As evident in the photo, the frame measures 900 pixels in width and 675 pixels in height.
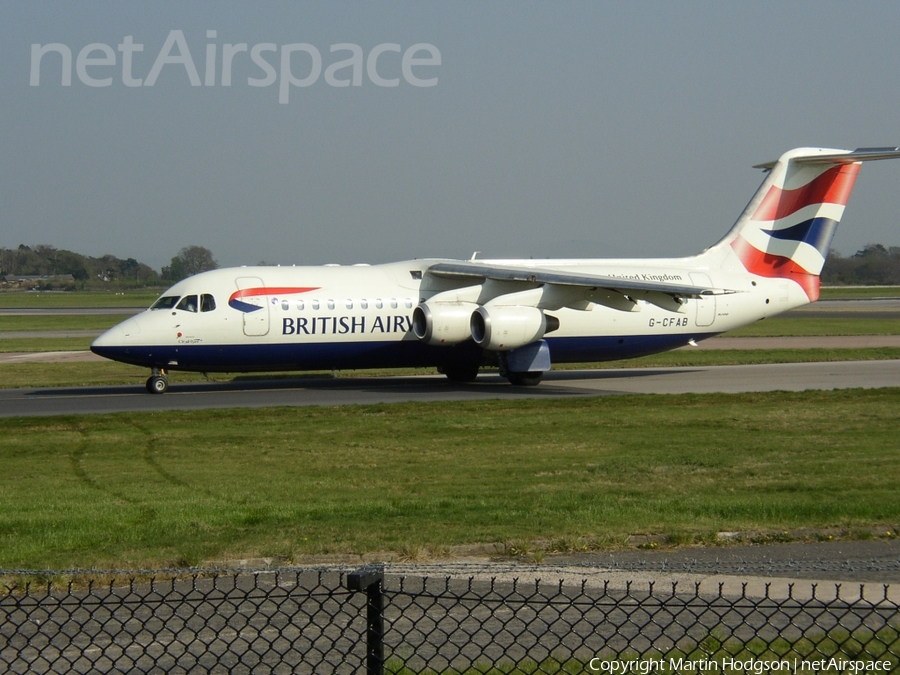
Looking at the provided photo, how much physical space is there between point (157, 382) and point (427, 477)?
554 inches

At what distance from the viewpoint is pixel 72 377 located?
104ft

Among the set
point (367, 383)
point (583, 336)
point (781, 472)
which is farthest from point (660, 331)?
point (781, 472)

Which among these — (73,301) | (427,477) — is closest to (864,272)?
(73,301)

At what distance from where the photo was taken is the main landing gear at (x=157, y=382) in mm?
26812

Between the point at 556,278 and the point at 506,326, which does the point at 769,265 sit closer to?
the point at 556,278

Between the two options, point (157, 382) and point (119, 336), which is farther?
point (157, 382)

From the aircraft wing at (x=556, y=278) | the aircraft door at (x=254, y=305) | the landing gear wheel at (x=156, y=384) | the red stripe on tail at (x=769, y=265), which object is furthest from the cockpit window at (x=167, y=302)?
the red stripe on tail at (x=769, y=265)

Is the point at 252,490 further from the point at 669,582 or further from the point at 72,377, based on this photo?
the point at 72,377

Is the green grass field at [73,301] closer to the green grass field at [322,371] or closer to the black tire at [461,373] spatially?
the green grass field at [322,371]

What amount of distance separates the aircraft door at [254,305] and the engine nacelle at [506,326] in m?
5.29

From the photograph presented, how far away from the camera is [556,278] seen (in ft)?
89.4

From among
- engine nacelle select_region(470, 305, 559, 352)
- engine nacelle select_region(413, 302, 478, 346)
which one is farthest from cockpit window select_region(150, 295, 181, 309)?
engine nacelle select_region(470, 305, 559, 352)

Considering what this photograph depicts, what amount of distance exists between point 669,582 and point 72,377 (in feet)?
86.4

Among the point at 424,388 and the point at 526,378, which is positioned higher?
the point at 526,378
